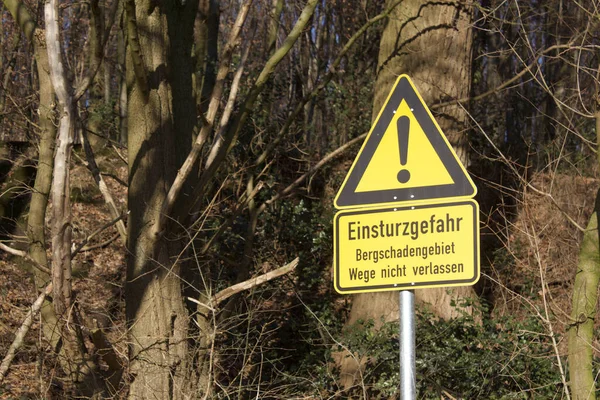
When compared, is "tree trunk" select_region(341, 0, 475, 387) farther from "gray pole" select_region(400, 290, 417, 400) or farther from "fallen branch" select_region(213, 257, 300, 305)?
"gray pole" select_region(400, 290, 417, 400)

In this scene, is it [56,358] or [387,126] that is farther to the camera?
[56,358]

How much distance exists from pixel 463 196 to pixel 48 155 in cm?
546

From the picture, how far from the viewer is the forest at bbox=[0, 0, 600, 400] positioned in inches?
253

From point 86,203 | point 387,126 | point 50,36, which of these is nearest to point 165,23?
point 50,36

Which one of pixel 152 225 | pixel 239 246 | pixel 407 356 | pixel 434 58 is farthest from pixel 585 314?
pixel 239 246

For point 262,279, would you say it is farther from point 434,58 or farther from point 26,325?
point 434,58

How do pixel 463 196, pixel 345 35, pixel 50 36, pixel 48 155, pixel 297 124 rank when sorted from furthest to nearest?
pixel 345 35
pixel 297 124
pixel 48 155
pixel 50 36
pixel 463 196

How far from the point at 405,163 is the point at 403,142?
0.33ft

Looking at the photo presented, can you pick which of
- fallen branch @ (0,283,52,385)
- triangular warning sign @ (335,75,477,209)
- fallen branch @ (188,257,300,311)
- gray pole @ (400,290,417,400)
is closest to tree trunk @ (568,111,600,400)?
fallen branch @ (188,257,300,311)

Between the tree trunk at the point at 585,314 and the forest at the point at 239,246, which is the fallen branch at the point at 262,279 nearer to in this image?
the forest at the point at 239,246

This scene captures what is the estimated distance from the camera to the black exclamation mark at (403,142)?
3.59 m

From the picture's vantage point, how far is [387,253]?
3.50m

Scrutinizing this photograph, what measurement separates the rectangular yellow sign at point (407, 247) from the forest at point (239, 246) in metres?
0.06

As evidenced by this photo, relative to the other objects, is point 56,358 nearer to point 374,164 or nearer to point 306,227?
point 374,164
